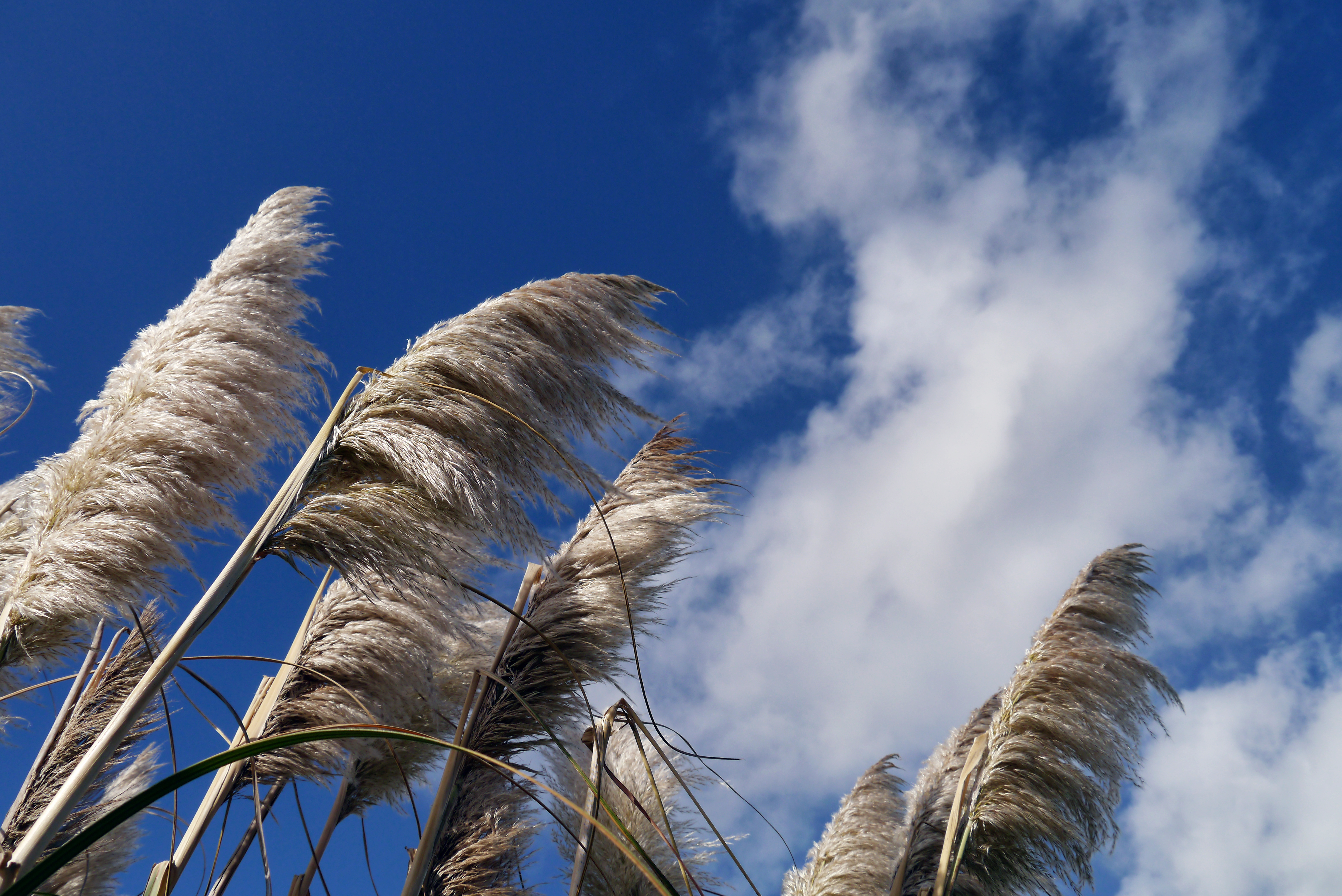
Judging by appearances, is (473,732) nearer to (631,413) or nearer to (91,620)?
(91,620)

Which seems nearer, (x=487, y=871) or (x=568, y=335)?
(x=568, y=335)

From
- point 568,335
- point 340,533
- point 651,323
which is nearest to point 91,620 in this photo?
point 340,533

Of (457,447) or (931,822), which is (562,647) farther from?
(931,822)

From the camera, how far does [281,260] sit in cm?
269

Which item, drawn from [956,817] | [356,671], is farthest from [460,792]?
[956,817]

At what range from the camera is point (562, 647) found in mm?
3256

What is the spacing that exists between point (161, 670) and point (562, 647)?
1849 millimetres

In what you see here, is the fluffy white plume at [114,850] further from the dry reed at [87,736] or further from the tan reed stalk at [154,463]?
the tan reed stalk at [154,463]

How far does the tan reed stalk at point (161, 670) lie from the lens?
1.34 meters

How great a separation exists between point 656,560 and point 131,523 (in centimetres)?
201

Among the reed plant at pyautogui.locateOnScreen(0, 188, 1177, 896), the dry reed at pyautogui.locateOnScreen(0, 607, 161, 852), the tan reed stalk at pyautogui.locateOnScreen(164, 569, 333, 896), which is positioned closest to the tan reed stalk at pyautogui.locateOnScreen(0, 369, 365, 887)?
the reed plant at pyautogui.locateOnScreen(0, 188, 1177, 896)

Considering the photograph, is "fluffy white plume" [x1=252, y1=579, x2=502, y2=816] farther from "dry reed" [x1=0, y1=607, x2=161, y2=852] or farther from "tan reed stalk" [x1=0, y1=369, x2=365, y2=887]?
"tan reed stalk" [x1=0, y1=369, x2=365, y2=887]

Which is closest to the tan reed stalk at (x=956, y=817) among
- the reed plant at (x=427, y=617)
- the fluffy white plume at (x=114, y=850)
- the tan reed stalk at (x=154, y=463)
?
the reed plant at (x=427, y=617)

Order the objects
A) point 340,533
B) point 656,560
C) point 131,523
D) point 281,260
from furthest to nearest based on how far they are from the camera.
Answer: point 656,560 < point 281,260 < point 131,523 < point 340,533
